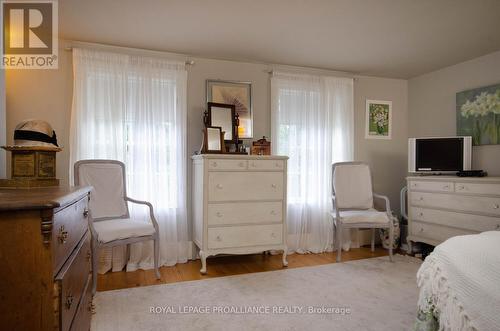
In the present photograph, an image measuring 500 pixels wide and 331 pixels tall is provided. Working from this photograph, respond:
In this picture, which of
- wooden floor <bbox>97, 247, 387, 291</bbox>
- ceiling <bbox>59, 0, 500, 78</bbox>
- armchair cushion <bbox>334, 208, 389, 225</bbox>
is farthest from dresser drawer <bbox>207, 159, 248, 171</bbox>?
armchair cushion <bbox>334, 208, 389, 225</bbox>

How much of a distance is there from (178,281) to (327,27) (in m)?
2.84

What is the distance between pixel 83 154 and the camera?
3160mm

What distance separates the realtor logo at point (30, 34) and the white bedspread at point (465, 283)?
3.14m

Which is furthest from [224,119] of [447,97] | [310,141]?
[447,97]

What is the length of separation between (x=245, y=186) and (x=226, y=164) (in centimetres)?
31

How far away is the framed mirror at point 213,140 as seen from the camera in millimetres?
3326

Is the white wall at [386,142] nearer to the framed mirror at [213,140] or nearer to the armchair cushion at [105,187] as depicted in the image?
the framed mirror at [213,140]

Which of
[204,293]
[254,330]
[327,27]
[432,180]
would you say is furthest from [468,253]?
[432,180]

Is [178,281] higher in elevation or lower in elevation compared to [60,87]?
lower

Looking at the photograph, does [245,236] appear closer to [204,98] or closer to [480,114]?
[204,98]

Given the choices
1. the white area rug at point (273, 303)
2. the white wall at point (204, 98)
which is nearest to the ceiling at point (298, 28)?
the white wall at point (204, 98)

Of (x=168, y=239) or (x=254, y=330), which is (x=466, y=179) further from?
(x=168, y=239)

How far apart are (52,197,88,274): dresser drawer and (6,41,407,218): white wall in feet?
6.65

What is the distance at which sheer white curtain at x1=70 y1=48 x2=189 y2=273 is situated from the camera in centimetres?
319
